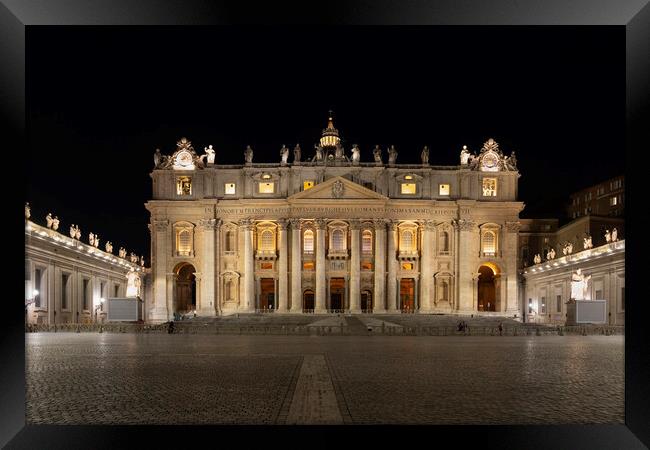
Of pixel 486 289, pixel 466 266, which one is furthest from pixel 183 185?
pixel 486 289

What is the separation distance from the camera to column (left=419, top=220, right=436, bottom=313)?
263 feet

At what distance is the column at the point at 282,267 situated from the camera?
79625 millimetres

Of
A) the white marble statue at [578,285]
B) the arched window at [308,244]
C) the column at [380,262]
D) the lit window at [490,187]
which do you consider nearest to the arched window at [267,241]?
the arched window at [308,244]

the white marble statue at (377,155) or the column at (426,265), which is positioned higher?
the white marble statue at (377,155)

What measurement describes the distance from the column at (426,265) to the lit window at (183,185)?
2935 centimetres

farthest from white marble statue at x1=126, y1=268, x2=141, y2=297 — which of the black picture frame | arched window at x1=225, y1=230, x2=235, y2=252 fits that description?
the black picture frame

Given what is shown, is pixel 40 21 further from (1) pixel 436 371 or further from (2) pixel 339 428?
(1) pixel 436 371

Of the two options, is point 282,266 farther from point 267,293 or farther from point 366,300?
point 366,300

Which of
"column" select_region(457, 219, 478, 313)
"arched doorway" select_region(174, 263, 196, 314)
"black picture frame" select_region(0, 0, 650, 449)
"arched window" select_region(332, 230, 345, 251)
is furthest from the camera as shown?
"arched doorway" select_region(174, 263, 196, 314)

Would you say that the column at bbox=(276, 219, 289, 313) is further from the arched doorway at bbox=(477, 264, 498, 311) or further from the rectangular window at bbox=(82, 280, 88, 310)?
the arched doorway at bbox=(477, 264, 498, 311)

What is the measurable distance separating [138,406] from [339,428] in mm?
4477

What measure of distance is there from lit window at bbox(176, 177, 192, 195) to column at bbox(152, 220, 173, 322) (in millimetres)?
4119

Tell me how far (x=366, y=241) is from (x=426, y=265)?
7.85 metres

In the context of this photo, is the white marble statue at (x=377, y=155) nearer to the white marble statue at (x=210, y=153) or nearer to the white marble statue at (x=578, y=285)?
the white marble statue at (x=210, y=153)
